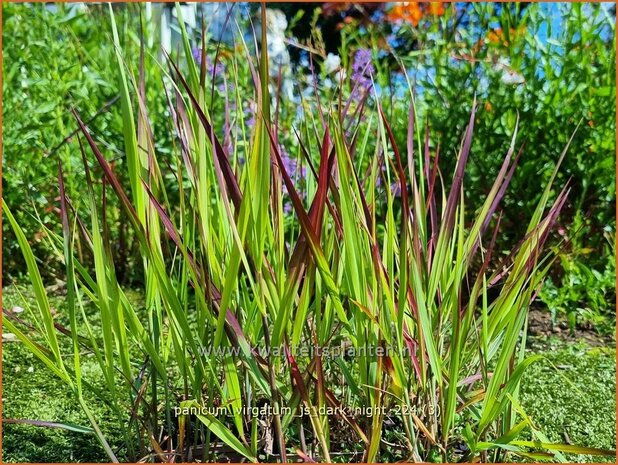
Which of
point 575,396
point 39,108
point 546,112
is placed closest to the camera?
point 575,396

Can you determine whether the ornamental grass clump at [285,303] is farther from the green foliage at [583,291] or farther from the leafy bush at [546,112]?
the leafy bush at [546,112]

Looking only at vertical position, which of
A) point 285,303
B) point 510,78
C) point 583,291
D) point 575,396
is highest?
point 510,78

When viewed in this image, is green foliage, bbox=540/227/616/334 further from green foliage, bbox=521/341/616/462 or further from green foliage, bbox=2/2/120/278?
green foliage, bbox=2/2/120/278

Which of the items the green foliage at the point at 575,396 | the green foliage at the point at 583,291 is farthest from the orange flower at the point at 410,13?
the green foliage at the point at 575,396

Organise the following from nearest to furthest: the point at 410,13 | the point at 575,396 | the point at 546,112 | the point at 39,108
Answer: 1. the point at 575,396
2. the point at 546,112
3. the point at 39,108
4. the point at 410,13

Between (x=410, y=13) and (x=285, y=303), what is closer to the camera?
(x=285, y=303)

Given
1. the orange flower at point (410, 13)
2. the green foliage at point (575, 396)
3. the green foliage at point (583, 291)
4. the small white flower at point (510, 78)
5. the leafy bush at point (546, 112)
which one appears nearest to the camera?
the green foliage at point (575, 396)

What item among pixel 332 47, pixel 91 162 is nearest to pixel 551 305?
pixel 91 162

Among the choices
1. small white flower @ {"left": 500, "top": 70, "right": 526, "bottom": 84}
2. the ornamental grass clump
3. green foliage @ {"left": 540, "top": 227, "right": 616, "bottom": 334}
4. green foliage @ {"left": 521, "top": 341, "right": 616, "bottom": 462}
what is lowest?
green foliage @ {"left": 521, "top": 341, "right": 616, "bottom": 462}

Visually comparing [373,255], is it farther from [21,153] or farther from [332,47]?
[332,47]

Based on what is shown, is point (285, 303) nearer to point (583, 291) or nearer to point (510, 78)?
point (583, 291)

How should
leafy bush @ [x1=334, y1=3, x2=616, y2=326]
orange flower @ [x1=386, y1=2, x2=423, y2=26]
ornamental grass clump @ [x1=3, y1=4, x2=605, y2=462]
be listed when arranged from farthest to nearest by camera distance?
orange flower @ [x1=386, y1=2, x2=423, y2=26] < leafy bush @ [x1=334, y1=3, x2=616, y2=326] < ornamental grass clump @ [x1=3, y1=4, x2=605, y2=462]

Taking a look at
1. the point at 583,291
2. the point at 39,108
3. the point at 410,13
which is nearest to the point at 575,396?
the point at 583,291

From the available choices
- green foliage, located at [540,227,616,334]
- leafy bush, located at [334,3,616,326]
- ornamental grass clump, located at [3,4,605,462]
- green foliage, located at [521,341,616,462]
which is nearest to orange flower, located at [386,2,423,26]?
leafy bush, located at [334,3,616,326]
